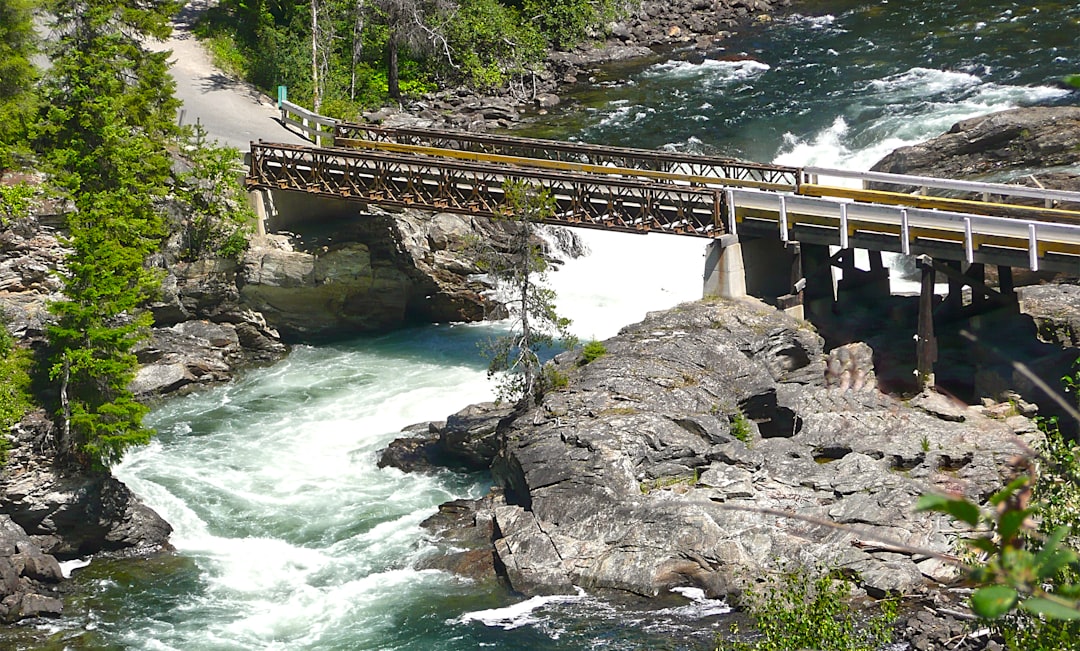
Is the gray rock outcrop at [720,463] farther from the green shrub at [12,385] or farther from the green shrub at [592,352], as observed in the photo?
the green shrub at [12,385]

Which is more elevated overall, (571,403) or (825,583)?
(825,583)

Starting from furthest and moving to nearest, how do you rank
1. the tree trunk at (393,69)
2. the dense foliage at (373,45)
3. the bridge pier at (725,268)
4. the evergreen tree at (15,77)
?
the tree trunk at (393,69) < the dense foliage at (373,45) < the evergreen tree at (15,77) < the bridge pier at (725,268)

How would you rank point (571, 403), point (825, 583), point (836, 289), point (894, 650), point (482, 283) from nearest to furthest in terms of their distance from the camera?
point (825, 583) → point (894, 650) → point (571, 403) → point (836, 289) → point (482, 283)

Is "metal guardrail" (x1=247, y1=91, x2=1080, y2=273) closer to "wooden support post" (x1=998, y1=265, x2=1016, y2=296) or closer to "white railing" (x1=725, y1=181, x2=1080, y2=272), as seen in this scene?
"white railing" (x1=725, y1=181, x2=1080, y2=272)

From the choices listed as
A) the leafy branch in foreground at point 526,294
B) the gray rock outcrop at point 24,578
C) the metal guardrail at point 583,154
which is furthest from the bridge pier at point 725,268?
the gray rock outcrop at point 24,578

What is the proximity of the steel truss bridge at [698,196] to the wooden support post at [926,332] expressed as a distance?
0.40 meters

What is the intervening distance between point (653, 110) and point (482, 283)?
15.5m

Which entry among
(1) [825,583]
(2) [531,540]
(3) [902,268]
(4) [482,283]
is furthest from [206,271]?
(1) [825,583]

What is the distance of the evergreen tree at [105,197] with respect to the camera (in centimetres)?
2770

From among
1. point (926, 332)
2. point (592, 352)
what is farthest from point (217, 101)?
point (926, 332)

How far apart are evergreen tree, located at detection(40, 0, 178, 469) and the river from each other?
8.28ft

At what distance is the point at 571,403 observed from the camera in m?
27.8

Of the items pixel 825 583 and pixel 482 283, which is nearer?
pixel 825 583

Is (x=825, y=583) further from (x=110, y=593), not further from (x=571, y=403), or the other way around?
(x=110, y=593)
